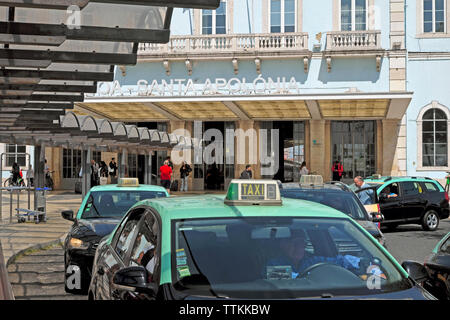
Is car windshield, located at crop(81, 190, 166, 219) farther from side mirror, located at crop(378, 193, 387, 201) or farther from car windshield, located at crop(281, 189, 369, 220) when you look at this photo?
side mirror, located at crop(378, 193, 387, 201)

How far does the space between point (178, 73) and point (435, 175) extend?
14377mm

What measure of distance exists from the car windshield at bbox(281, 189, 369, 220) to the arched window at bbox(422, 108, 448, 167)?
72.6ft

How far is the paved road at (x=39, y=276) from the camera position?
772 centimetres

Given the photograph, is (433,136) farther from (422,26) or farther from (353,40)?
(353,40)

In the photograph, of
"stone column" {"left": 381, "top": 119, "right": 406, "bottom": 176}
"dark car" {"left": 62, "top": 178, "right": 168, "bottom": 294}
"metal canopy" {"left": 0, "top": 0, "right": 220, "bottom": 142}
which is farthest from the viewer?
"stone column" {"left": 381, "top": 119, "right": 406, "bottom": 176}

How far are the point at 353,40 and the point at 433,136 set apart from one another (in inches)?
252

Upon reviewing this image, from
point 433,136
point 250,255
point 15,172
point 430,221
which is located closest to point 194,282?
point 250,255

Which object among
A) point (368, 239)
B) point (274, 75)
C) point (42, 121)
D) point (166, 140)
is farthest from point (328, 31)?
point (368, 239)

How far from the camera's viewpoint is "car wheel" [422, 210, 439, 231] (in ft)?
54.9

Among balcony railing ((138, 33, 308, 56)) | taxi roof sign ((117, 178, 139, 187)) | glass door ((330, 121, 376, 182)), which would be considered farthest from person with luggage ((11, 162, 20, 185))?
taxi roof sign ((117, 178, 139, 187))

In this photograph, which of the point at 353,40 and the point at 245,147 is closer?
the point at 353,40

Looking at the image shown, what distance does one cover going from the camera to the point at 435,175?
29.8 metres

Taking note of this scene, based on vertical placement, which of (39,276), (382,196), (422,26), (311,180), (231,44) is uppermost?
(422,26)

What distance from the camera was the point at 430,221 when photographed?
1681cm
